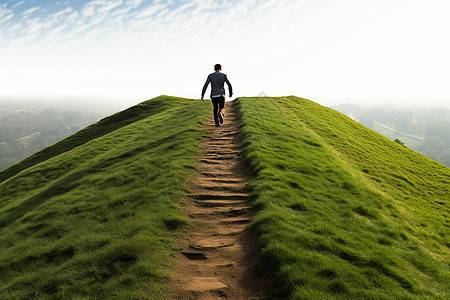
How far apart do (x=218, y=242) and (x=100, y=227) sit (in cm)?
410

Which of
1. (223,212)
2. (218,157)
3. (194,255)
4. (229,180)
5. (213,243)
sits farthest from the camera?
(218,157)

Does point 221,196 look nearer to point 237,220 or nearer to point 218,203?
point 218,203

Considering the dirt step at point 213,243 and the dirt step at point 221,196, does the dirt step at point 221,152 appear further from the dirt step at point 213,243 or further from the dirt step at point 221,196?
the dirt step at point 213,243

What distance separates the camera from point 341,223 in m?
8.25

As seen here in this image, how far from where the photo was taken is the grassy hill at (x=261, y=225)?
18.4 ft

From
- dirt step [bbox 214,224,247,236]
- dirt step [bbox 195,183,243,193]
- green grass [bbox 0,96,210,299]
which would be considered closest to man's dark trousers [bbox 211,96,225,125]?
green grass [bbox 0,96,210,299]

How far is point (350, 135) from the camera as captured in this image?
2452cm

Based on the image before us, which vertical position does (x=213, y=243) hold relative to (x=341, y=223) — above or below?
above

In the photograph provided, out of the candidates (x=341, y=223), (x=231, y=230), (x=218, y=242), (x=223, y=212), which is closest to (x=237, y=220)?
(x=231, y=230)

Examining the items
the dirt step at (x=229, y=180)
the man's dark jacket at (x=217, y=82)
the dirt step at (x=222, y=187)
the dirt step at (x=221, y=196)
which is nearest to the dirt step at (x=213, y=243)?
Answer: the dirt step at (x=221, y=196)

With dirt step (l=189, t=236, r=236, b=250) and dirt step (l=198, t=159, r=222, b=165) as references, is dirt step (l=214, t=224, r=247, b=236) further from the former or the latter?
dirt step (l=198, t=159, r=222, b=165)

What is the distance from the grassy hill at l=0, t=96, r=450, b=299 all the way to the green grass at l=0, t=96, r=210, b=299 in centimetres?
4

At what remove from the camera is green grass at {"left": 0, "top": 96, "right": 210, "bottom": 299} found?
562 centimetres

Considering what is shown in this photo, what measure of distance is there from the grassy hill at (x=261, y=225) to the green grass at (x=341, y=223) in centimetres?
4
